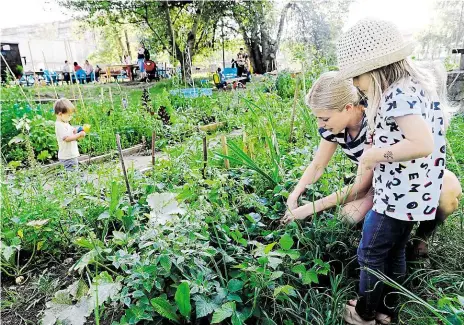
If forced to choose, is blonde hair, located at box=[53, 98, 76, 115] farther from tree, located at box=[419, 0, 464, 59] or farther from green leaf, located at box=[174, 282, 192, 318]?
tree, located at box=[419, 0, 464, 59]

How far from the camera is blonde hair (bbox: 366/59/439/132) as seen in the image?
4.19 ft

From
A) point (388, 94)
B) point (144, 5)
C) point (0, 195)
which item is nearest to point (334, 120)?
point (388, 94)

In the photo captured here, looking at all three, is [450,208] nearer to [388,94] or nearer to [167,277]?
[388,94]

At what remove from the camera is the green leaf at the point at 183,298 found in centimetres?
120

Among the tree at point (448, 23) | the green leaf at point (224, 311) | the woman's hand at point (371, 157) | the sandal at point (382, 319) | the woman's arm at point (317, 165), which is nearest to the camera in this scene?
the green leaf at point (224, 311)

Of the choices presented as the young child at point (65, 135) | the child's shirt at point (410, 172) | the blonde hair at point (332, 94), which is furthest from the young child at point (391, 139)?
the young child at point (65, 135)

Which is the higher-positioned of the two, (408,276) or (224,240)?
(224,240)

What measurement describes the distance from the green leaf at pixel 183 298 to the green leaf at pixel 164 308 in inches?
1.4

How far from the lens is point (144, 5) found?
1349 centimetres

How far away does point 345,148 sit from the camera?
71.4 inches

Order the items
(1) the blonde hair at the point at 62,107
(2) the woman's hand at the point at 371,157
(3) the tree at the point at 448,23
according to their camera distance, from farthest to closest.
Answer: (3) the tree at the point at 448,23, (1) the blonde hair at the point at 62,107, (2) the woman's hand at the point at 371,157

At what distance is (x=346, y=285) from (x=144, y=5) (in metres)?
14.1

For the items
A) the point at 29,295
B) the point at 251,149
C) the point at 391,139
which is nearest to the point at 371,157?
the point at 391,139

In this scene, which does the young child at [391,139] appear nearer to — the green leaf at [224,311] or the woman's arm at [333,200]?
the woman's arm at [333,200]
